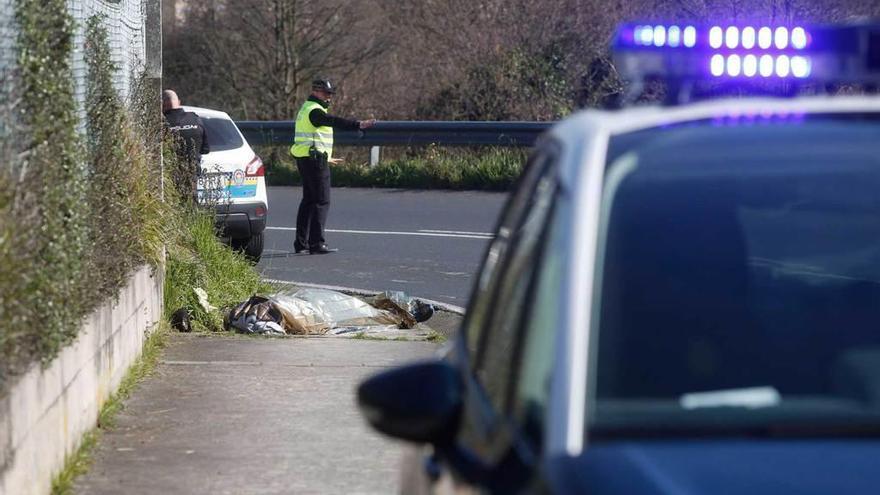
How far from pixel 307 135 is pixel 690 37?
482 inches

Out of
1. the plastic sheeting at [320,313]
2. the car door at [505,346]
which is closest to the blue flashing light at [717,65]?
the car door at [505,346]

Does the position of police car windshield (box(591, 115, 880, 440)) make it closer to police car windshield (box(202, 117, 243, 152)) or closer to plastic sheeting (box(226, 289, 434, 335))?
plastic sheeting (box(226, 289, 434, 335))

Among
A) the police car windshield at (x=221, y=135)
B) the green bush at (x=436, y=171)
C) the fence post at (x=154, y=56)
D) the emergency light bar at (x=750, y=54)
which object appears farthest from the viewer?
the green bush at (x=436, y=171)

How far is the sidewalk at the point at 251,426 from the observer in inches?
245

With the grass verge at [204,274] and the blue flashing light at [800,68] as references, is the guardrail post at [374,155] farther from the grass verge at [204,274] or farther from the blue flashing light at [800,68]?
the blue flashing light at [800,68]

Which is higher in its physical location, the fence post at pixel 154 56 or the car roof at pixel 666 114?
the fence post at pixel 154 56

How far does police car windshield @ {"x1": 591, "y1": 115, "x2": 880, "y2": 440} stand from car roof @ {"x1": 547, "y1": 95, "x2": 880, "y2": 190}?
2 cm

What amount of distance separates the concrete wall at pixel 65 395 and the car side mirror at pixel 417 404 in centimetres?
227

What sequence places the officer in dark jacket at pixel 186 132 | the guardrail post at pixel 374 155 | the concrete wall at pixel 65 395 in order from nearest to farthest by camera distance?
1. the concrete wall at pixel 65 395
2. the officer in dark jacket at pixel 186 132
3. the guardrail post at pixel 374 155

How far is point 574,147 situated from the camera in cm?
287

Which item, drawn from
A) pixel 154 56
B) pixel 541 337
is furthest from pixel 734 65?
pixel 154 56

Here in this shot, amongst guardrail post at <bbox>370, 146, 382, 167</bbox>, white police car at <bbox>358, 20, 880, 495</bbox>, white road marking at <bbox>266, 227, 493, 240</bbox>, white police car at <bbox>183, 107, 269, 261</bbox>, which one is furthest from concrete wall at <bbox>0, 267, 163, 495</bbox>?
guardrail post at <bbox>370, 146, 382, 167</bbox>

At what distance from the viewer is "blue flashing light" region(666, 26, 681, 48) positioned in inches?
137

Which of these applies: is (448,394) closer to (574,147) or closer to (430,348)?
(574,147)
